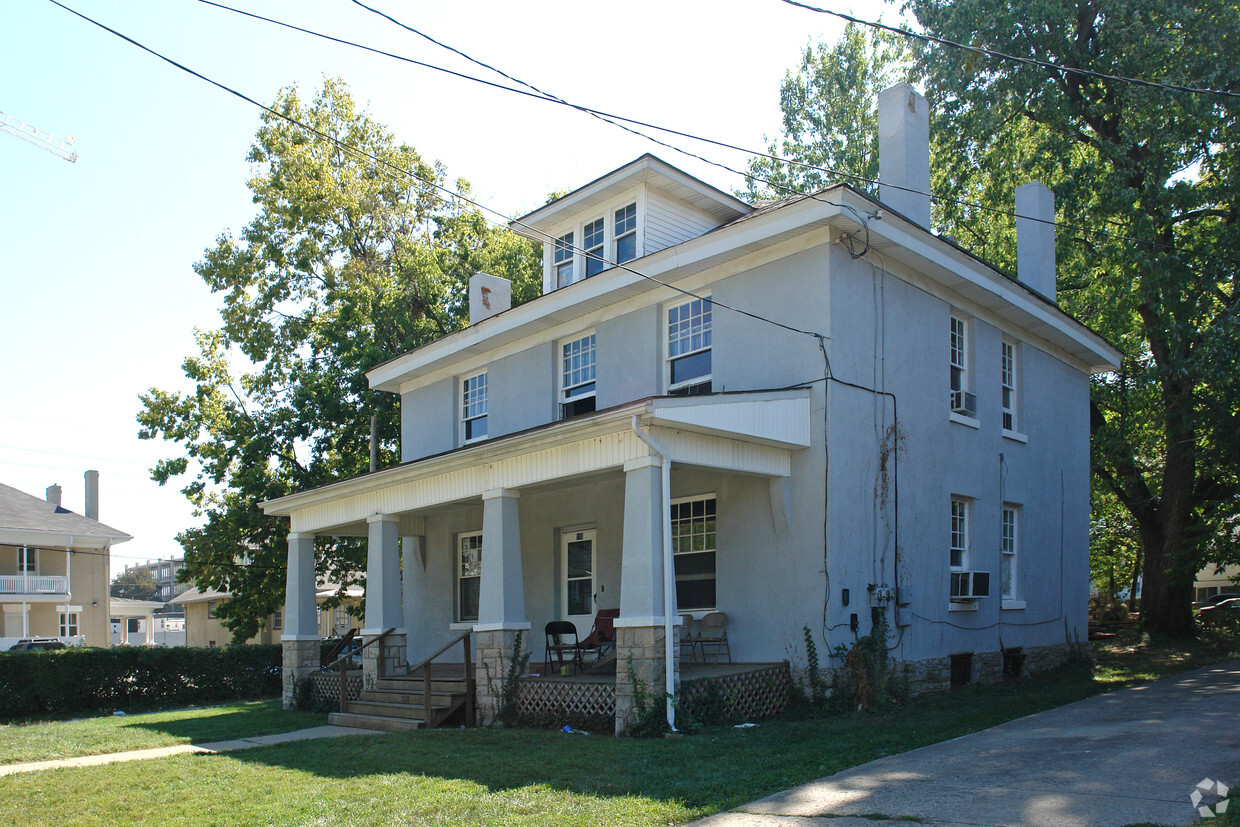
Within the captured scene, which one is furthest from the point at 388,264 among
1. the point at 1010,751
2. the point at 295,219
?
the point at 1010,751

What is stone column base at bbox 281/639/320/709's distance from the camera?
58.2 feet

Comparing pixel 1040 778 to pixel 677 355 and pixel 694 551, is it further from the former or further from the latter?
pixel 677 355

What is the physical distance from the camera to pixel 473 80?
10.3 meters

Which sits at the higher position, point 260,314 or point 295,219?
point 295,219

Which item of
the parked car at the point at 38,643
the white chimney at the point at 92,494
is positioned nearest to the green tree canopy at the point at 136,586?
the white chimney at the point at 92,494

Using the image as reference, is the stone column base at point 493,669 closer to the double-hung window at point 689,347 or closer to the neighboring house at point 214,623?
the double-hung window at point 689,347

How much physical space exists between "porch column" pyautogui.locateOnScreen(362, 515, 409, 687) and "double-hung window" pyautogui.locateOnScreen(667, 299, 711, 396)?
537 centimetres

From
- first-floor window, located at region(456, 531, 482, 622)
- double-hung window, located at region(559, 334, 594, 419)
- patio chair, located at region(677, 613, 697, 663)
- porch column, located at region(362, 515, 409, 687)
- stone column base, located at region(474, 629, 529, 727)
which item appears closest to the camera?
stone column base, located at region(474, 629, 529, 727)

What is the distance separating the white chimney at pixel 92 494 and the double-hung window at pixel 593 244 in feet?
120

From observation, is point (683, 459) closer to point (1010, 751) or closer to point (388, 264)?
point (1010, 751)

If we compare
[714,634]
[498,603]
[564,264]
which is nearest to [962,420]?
[714,634]

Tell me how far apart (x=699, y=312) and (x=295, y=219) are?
17.3 metres

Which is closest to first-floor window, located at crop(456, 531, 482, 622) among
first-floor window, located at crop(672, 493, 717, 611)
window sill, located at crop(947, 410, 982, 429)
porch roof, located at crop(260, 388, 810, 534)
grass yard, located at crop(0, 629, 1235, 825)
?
porch roof, located at crop(260, 388, 810, 534)

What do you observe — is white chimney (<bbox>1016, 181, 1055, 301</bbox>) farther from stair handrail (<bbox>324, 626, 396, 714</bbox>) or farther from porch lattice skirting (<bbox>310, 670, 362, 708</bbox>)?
porch lattice skirting (<bbox>310, 670, 362, 708</bbox>)
